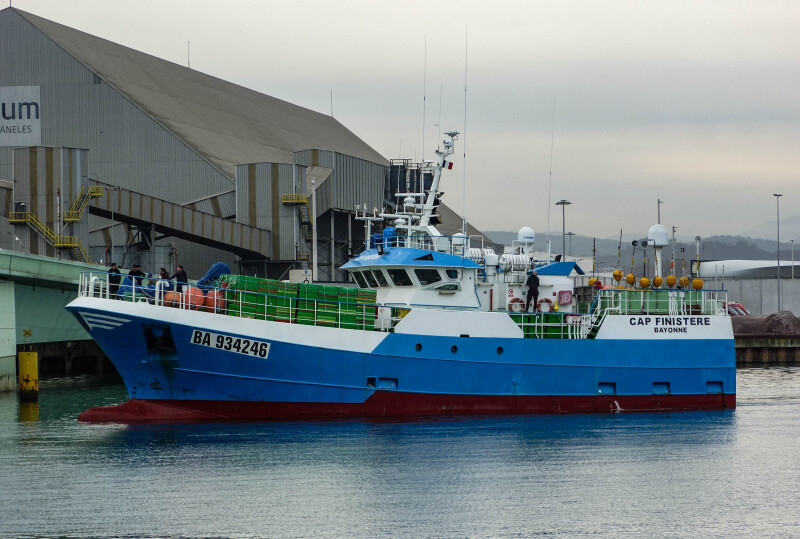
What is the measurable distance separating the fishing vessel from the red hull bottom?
0.03 m

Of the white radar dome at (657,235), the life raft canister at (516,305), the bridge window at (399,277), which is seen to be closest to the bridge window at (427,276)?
the bridge window at (399,277)

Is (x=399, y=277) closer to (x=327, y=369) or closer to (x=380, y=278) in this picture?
(x=380, y=278)

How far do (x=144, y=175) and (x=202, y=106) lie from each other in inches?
368

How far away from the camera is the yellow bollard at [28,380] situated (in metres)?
28.1

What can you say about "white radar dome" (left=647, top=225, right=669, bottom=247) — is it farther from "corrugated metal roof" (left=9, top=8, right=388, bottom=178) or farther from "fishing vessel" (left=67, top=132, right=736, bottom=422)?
"corrugated metal roof" (left=9, top=8, right=388, bottom=178)

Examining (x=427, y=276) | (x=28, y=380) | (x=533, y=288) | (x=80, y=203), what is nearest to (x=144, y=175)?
(x=80, y=203)

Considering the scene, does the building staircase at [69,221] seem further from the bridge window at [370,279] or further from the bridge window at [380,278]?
the bridge window at [380,278]

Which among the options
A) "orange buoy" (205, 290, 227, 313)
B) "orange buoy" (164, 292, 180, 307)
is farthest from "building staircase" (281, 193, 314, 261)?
"orange buoy" (164, 292, 180, 307)

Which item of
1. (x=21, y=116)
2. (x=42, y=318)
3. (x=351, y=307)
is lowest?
(x=42, y=318)

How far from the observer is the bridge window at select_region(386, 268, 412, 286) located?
81.8 feet

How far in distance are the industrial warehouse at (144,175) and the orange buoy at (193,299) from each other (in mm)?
22404

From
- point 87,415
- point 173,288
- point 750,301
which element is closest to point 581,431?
point 173,288

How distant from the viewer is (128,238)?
47.8 m

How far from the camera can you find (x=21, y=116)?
5444 cm
